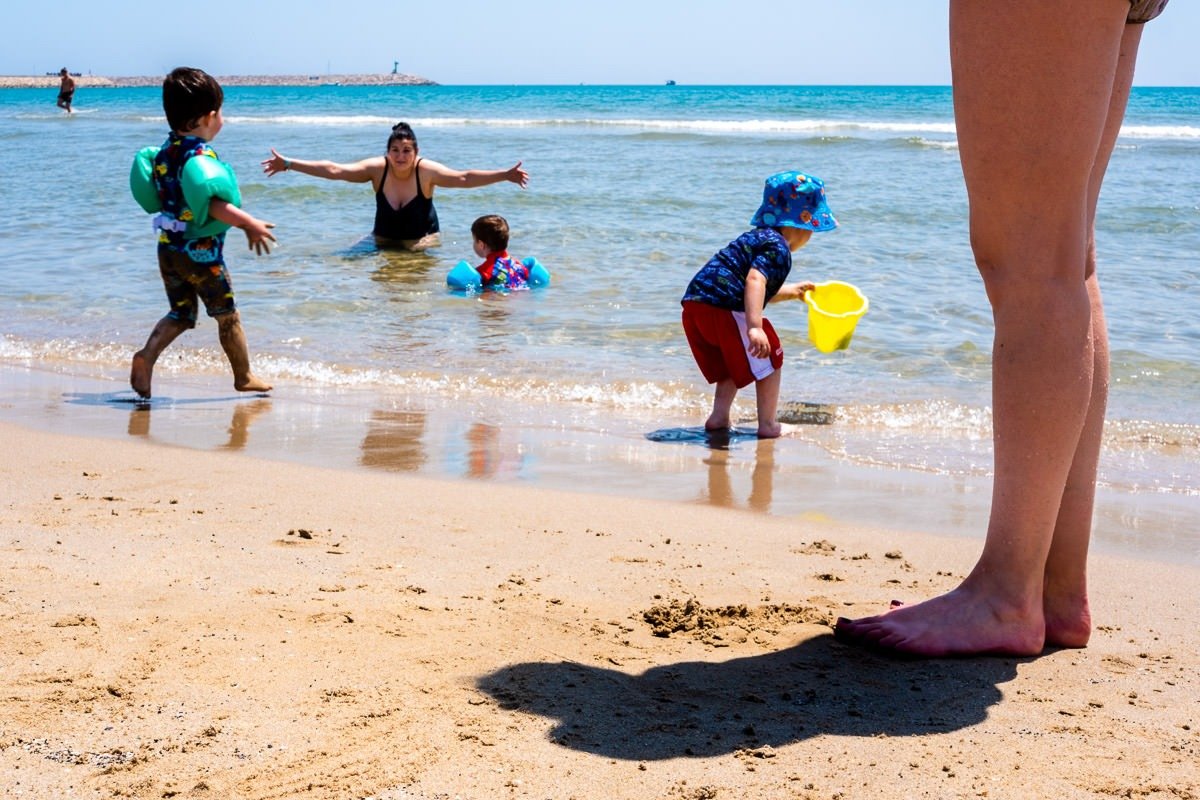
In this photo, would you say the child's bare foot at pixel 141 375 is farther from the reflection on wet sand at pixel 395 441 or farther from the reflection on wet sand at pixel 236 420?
the reflection on wet sand at pixel 395 441

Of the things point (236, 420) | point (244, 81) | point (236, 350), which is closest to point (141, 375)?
point (236, 350)

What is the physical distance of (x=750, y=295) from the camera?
5.40m

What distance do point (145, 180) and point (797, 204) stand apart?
307 centimetres

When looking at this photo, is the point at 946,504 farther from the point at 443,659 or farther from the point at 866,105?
the point at 866,105

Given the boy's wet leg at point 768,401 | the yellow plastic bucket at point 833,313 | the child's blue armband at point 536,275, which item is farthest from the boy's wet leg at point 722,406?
the child's blue armband at point 536,275

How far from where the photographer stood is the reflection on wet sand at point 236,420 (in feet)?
16.2

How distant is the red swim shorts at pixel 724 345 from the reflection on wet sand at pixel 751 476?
12.3 inches

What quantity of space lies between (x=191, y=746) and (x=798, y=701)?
105 cm

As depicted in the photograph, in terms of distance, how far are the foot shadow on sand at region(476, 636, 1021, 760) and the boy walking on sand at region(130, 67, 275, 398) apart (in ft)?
12.6

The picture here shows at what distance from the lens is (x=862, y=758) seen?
203cm

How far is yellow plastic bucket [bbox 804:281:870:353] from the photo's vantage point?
595 centimetres

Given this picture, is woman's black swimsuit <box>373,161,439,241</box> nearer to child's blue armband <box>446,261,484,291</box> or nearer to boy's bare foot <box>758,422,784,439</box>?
child's blue armband <box>446,261,484,291</box>

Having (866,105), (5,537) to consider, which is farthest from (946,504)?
(866,105)

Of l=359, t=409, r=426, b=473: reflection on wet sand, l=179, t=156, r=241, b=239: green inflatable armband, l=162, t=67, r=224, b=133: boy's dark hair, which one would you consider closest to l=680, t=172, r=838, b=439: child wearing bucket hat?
l=359, t=409, r=426, b=473: reflection on wet sand
